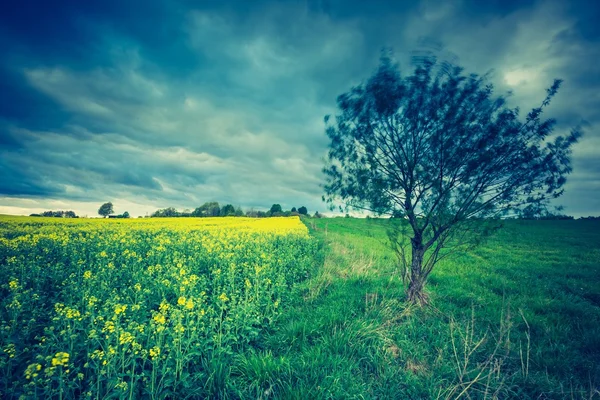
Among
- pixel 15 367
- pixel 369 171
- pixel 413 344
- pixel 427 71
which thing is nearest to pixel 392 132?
pixel 369 171

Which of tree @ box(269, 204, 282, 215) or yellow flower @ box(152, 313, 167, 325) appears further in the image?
tree @ box(269, 204, 282, 215)

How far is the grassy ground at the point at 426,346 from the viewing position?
12.8 ft

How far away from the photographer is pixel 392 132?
6.65 metres

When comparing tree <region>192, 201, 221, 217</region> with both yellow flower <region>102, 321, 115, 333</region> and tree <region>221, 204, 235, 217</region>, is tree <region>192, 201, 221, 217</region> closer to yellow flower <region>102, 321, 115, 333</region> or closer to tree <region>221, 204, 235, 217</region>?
tree <region>221, 204, 235, 217</region>

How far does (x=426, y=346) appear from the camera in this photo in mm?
5094

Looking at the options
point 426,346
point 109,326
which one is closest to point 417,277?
point 426,346

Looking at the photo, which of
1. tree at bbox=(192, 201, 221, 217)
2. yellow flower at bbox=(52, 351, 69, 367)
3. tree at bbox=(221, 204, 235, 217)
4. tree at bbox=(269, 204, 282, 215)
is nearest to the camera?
yellow flower at bbox=(52, 351, 69, 367)

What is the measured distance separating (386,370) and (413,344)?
118cm

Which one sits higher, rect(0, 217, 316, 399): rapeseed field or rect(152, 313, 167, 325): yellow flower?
rect(152, 313, 167, 325): yellow flower

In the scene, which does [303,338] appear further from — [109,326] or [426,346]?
[109,326]

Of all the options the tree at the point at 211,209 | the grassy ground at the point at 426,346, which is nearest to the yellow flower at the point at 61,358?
the grassy ground at the point at 426,346

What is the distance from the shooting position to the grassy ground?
3.90 m

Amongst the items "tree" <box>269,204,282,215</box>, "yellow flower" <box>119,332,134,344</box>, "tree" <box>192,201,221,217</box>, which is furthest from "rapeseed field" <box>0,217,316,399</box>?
"tree" <box>269,204,282,215</box>

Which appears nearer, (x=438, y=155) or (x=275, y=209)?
(x=438, y=155)
